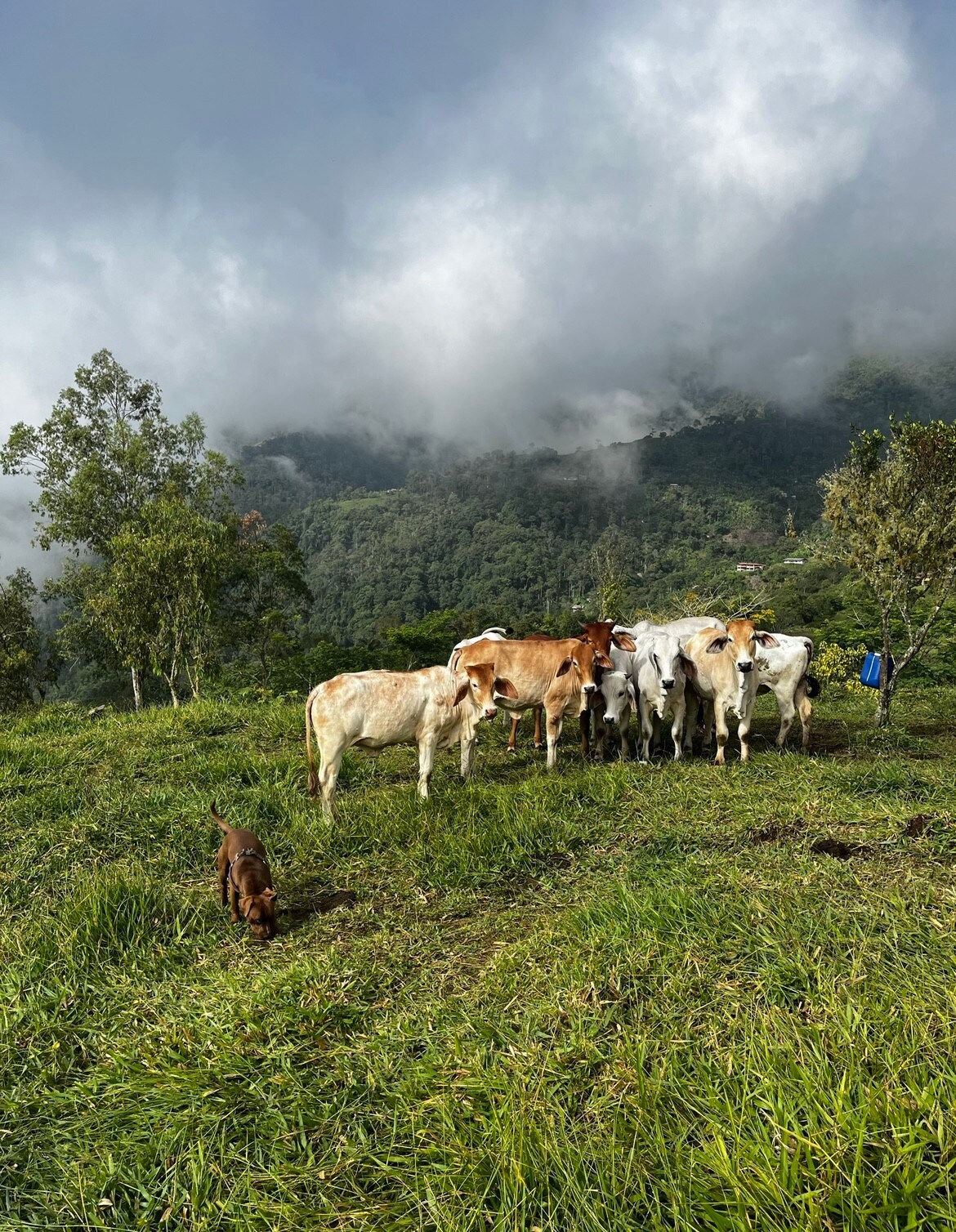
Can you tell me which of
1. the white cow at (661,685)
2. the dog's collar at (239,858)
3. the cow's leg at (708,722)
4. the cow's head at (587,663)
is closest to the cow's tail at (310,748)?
the dog's collar at (239,858)

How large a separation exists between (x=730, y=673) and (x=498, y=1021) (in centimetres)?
710

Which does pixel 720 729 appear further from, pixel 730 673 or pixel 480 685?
pixel 480 685

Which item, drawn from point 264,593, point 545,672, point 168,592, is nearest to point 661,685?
point 545,672

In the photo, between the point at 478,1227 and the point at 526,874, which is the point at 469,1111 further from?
the point at 526,874

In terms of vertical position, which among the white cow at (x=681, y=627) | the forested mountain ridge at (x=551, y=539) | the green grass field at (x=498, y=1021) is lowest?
the green grass field at (x=498, y=1021)

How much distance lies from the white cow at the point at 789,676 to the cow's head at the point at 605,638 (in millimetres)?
2100

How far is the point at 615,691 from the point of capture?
31.4 ft

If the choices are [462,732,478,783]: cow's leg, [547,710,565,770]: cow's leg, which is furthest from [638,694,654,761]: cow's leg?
[462,732,478,783]: cow's leg

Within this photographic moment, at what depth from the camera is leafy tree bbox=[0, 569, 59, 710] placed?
33.9m

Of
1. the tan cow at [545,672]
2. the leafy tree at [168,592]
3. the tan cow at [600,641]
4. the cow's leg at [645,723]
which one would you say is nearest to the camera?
the tan cow at [545,672]

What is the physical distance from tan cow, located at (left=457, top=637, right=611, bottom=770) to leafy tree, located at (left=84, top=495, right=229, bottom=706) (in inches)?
454

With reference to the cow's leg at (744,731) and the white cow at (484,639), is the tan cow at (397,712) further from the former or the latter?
the cow's leg at (744,731)

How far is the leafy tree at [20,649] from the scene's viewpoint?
33.9 meters

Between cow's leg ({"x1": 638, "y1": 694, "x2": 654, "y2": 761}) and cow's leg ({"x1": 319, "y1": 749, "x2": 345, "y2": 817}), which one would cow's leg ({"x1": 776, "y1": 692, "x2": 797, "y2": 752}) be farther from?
cow's leg ({"x1": 319, "y1": 749, "x2": 345, "y2": 817})
